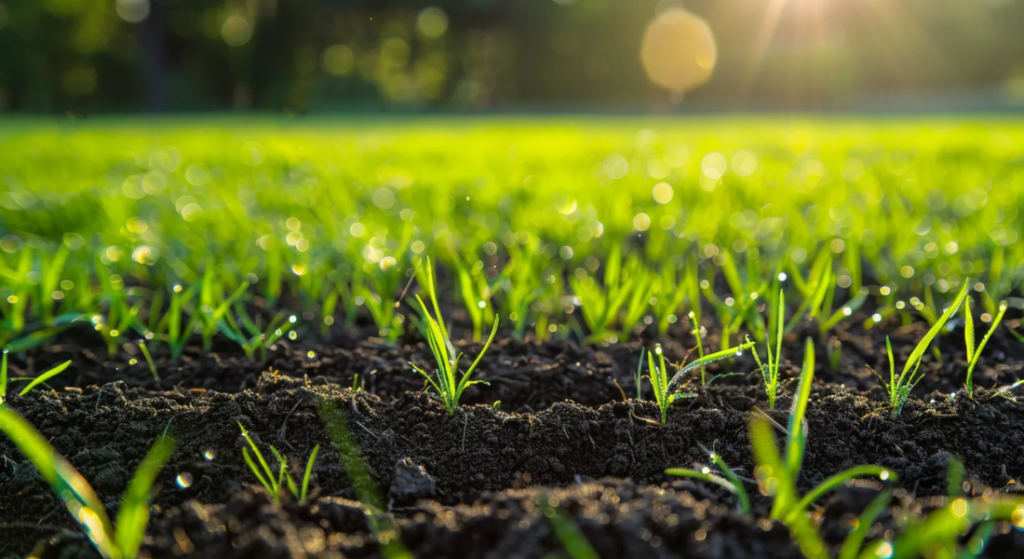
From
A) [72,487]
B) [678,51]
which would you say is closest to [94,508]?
[72,487]

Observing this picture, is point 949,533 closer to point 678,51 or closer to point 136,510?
point 136,510

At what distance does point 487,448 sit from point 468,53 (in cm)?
3903

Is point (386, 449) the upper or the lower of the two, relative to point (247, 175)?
upper

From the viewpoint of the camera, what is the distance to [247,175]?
4.66m

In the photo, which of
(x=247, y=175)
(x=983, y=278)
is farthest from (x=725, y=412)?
(x=247, y=175)

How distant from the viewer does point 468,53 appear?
3806 cm

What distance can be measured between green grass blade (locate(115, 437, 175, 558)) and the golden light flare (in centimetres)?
3832

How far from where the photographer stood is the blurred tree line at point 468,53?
94.1ft

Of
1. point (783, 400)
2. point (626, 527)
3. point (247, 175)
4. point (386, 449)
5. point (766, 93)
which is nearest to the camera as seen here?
point (626, 527)

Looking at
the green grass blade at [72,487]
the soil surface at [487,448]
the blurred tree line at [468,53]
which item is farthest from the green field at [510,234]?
the blurred tree line at [468,53]

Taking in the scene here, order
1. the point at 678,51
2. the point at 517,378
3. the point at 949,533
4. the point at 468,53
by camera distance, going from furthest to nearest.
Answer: the point at 678,51
the point at 468,53
the point at 517,378
the point at 949,533

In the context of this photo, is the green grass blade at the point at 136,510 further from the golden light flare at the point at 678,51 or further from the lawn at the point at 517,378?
the golden light flare at the point at 678,51

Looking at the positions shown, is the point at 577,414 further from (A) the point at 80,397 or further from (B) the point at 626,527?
(A) the point at 80,397

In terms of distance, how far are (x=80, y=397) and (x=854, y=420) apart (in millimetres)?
1473
